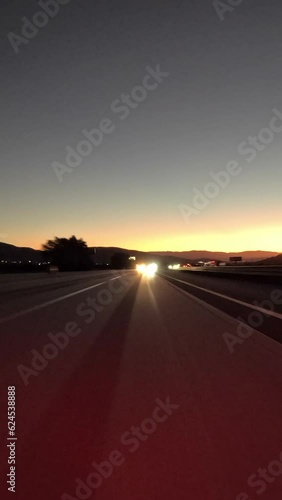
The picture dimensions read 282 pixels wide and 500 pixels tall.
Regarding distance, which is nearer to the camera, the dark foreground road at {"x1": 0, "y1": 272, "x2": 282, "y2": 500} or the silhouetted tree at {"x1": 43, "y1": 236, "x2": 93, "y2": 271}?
the dark foreground road at {"x1": 0, "y1": 272, "x2": 282, "y2": 500}

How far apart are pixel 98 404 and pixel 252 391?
207cm

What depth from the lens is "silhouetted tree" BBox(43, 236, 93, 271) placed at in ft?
561

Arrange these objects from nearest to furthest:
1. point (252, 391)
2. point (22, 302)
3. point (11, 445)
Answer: point (11, 445)
point (252, 391)
point (22, 302)

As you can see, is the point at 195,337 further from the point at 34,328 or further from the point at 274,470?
the point at 274,470

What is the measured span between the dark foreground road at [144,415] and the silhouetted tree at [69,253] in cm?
15553

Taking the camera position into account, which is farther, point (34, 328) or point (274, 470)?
point (34, 328)

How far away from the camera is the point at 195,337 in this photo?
15.4 metres

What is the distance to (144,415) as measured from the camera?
802 cm

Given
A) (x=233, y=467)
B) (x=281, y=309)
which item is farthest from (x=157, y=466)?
(x=281, y=309)

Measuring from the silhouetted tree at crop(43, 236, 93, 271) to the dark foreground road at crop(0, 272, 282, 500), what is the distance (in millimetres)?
155531

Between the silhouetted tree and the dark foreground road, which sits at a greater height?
the silhouetted tree

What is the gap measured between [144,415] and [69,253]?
16861 centimetres

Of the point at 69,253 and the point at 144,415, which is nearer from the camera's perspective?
→ the point at 144,415

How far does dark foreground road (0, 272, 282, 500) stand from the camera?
19.2ft
